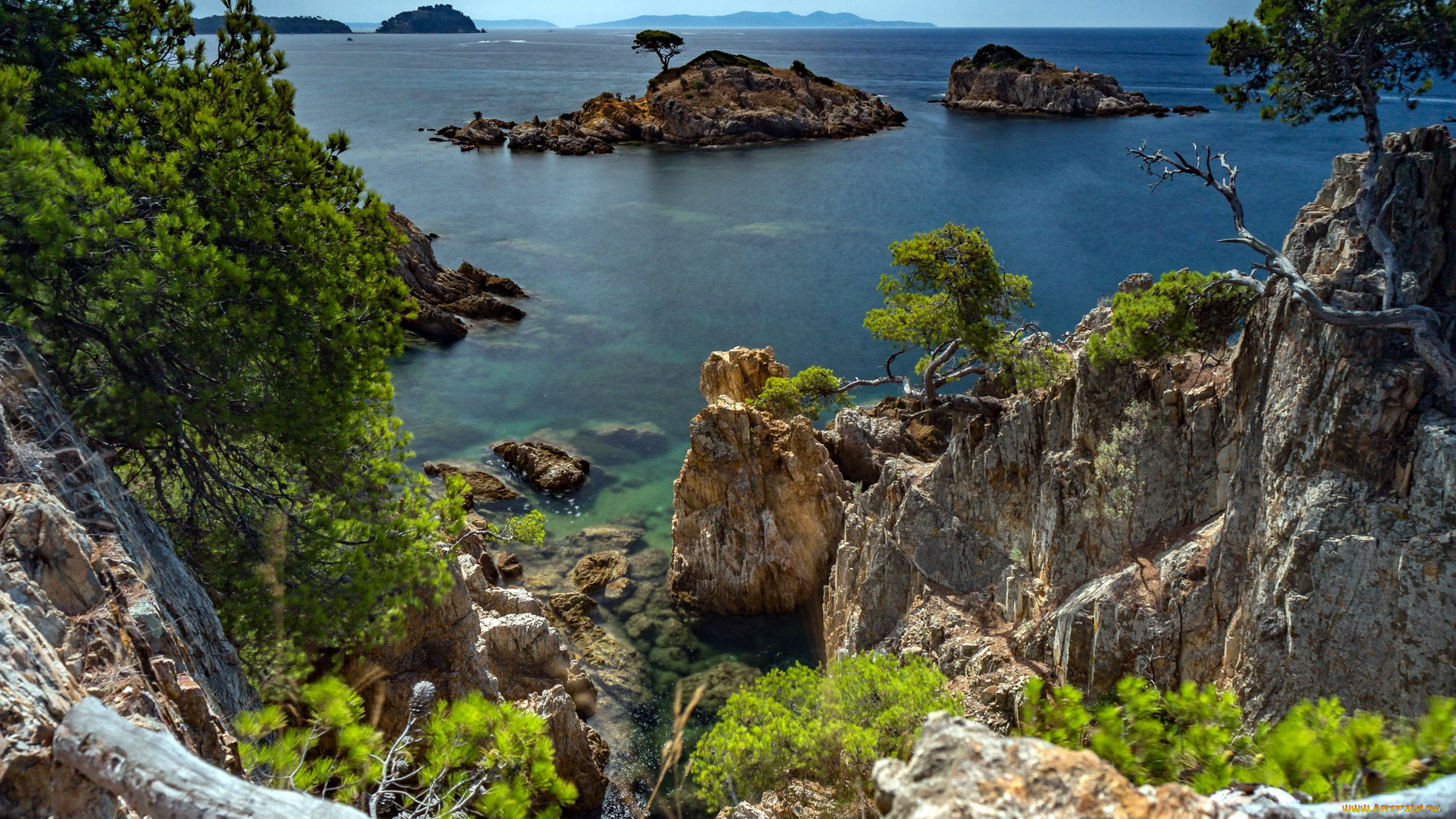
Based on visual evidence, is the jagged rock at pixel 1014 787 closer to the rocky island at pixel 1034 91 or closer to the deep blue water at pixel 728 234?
the deep blue water at pixel 728 234

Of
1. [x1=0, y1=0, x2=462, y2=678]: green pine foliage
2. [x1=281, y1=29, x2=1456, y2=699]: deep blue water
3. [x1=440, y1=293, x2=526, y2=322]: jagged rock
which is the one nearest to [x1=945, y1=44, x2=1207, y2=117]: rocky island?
[x1=281, y1=29, x2=1456, y2=699]: deep blue water

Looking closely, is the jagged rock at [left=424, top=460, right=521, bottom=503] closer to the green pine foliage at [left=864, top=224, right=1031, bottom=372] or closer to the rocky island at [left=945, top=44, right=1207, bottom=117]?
the green pine foliage at [left=864, top=224, right=1031, bottom=372]

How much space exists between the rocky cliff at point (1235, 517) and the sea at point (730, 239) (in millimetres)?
9466

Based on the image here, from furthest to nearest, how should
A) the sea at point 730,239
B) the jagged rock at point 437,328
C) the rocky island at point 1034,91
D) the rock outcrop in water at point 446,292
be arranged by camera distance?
the rocky island at point 1034,91, the rock outcrop in water at point 446,292, the jagged rock at point 437,328, the sea at point 730,239

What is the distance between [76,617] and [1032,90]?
16262cm

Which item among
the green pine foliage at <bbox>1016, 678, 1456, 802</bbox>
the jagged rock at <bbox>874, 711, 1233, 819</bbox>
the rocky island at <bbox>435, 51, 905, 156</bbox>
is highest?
the rocky island at <bbox>435, 51, 905, 156</bbox>

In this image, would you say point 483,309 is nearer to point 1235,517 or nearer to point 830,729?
point 830,729

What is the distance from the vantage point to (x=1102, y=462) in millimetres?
18656

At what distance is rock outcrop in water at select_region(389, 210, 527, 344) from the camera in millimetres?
57531

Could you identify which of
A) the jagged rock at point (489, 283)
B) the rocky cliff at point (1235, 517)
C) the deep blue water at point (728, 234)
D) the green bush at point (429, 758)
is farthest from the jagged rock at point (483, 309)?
the green bush at point (429, 758)

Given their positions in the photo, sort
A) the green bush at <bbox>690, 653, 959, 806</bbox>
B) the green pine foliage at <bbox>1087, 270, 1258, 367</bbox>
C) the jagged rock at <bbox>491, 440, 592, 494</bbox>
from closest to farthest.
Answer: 1. the green bush at <bbox>690, 653, 959, 806</bbox>
2. the green pine foliage at <bbox>1087, 270, 1258, 367</bbox>
3. the jagged rock at <bbox>491, 440, 592, 494</bbox>

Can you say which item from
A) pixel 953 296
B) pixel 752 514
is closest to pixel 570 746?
pixel 752 514

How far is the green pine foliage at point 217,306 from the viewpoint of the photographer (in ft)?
39.2

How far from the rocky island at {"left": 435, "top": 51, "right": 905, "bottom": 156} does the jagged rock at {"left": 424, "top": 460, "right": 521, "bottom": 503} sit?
→ 91.0 metres
